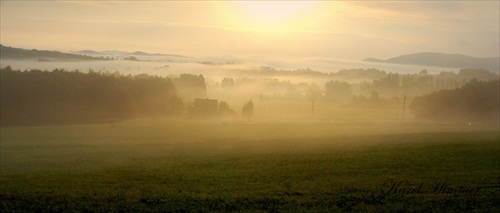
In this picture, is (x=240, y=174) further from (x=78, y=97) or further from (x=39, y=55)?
(x=39, y=55)

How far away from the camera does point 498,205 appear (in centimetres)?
1912

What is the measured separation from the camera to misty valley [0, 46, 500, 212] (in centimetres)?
2006

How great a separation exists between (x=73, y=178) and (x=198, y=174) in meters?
5.40

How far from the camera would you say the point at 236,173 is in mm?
27062

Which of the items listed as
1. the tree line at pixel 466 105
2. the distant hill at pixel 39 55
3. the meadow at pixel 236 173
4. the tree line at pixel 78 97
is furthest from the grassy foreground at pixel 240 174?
the tree line at pixel 466 105

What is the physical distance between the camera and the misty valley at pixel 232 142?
2006 centimetres

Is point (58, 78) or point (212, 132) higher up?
point (58, 78)


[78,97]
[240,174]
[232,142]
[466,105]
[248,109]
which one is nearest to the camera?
[240,174]

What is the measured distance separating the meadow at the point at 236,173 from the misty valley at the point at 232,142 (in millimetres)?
78

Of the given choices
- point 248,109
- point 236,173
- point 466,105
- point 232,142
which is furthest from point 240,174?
point 466,105

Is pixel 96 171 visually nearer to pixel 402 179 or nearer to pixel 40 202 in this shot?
pixel 40 202

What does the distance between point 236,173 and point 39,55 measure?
52.9 m

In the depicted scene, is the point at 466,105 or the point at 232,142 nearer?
the point at 232,142

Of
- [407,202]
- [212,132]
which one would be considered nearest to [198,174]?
[407,202]
